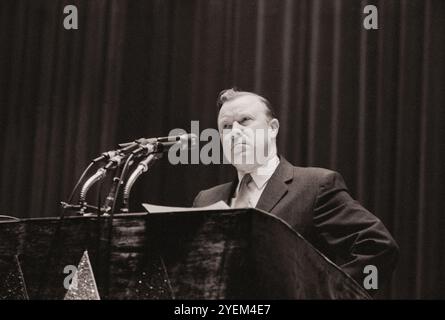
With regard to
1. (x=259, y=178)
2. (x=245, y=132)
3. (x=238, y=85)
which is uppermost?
(x=238, y=85)

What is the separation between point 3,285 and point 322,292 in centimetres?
81

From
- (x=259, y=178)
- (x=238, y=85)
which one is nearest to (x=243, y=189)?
(x=259, y=178)

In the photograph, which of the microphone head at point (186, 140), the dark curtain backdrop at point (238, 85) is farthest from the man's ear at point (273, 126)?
the microphone head at point (186, 140)

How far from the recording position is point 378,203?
2.86 metres

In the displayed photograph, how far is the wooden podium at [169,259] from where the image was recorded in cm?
145

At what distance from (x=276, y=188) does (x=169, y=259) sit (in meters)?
0.88

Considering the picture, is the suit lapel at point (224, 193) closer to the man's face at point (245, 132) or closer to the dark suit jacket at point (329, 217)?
the man's face at point (245, 132)

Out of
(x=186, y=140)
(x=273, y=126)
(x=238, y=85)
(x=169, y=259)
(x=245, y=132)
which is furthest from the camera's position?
(x=238, y=85)

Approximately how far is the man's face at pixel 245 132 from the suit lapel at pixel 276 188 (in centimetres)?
10

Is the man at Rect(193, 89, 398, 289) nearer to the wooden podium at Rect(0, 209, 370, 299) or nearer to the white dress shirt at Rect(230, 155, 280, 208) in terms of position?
the white dress shirt at Rect(230, 155, 280, 208)

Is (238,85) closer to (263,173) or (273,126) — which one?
(273,126)

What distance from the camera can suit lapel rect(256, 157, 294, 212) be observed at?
2289 millimetres

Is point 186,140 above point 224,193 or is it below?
above

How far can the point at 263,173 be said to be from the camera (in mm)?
2488
